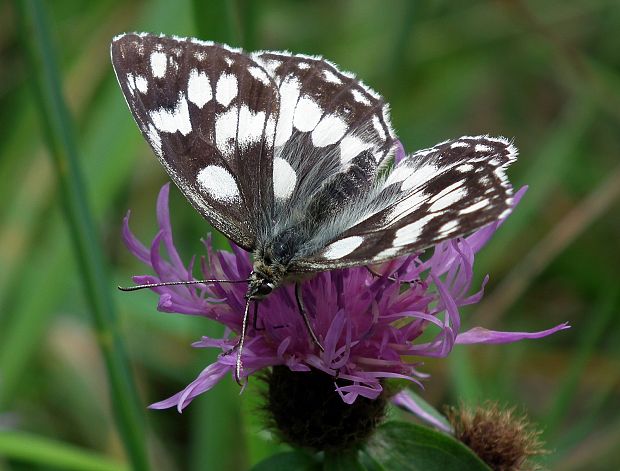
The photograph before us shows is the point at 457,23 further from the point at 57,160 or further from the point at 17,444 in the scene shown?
the point at 17,444

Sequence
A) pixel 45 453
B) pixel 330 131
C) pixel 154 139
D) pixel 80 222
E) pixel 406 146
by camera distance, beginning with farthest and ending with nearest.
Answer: pixel 406 146
pixel 45 453
pixel 80 222
pixel 330 131
pixel 154 139

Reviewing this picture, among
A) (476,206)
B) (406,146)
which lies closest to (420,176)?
(476,206)

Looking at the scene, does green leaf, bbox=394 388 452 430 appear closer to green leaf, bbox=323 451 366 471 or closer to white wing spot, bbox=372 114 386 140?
green leaf, bbox=323 451 366 471

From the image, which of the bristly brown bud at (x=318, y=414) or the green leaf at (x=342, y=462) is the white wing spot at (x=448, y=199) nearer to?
the bristly brown bud at (x=318, y=414)

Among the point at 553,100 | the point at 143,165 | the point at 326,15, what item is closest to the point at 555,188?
the point at 553,100

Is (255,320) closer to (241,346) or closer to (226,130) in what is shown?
(241,346)

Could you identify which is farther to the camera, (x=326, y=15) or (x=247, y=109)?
(x=326, y=15)

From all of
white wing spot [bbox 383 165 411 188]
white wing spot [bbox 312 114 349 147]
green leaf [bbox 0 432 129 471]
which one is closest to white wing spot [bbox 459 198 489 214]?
white wing spot [bbox 383 165 411 188]

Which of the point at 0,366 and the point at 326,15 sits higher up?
the point at 326,15
